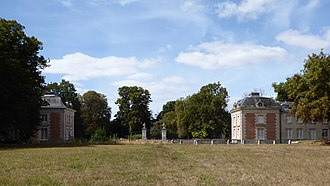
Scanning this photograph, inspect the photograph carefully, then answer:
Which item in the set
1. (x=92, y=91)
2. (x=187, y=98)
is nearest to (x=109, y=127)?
(x=92, y=91)

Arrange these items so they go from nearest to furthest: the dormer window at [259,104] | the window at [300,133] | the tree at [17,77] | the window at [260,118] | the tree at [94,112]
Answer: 1. the tree at [17,77]
2. the window at [260,118]
3. the dormer window at [259,104]
4. the window at [300,133]
5. the tree at [94,112]

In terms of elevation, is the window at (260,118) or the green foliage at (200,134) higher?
the window at (260,118)

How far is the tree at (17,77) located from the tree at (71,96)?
128 ft

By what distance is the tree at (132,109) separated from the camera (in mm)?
86750

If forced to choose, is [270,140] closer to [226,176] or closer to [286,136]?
[286,136]

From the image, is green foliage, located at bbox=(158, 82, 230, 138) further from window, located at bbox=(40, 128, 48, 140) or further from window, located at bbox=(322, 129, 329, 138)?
window, located at bbox=(40, 128, 48, 140)

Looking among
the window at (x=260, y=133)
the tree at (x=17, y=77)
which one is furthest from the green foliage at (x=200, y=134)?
the tree at (x=17, y=77)

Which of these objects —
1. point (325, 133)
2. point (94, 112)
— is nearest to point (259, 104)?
point (325, 133)

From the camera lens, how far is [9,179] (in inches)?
509

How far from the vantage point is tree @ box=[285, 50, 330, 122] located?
41.4 m

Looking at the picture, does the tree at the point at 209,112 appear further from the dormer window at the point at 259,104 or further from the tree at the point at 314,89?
the tree at the point at 314,89

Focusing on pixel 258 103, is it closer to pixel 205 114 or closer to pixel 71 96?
pixel 205 114

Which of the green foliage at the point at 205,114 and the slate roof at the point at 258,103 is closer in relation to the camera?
the slate roof at the point at 258,103

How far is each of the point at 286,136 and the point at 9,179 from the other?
5776 cm
